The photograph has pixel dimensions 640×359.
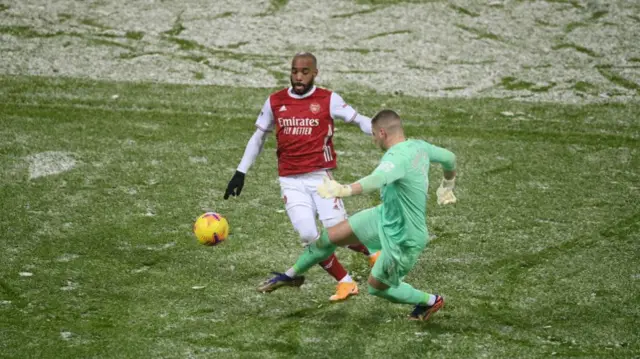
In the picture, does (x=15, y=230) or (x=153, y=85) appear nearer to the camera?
(x=15, y=230)

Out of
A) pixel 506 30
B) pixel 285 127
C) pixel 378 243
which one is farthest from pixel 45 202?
pixel 506 30

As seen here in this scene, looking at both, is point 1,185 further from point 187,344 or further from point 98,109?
point 187,344

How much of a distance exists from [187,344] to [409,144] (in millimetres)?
2286

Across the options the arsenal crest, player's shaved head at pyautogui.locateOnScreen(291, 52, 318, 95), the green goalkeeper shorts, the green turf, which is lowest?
the green turf

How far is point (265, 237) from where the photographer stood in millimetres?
9578

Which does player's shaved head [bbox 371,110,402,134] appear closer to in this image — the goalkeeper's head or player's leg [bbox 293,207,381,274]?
the goalkeeper's head

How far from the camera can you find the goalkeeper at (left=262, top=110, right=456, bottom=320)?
6.99 m

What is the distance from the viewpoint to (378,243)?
7.55 meters

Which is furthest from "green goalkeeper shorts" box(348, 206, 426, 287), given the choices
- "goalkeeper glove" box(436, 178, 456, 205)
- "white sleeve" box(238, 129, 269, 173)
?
"white sleeve" box(238, 129, 269, 173)

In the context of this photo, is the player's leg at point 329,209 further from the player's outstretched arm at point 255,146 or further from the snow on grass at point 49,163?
the snow on grass at point 49,163

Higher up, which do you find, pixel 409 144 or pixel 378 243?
pixel 409 144

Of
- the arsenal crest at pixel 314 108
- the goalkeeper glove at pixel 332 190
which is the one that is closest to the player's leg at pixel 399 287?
the goalkeeper glove at pixel 332 190

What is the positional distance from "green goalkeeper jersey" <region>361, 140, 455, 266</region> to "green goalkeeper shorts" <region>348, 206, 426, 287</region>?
0.04 ft

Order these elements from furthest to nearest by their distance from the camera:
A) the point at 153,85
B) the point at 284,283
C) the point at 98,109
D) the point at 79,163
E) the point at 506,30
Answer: the point at 506,30 → the point at 153,85 → the point at 98,109 → the point at 79,163 → the point at 284,283
